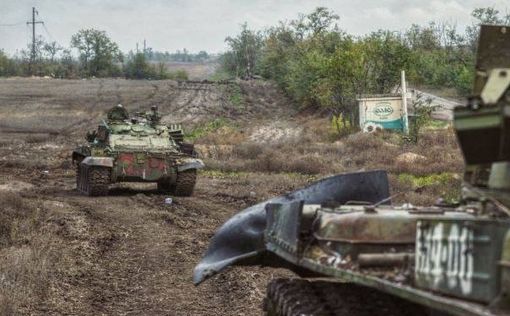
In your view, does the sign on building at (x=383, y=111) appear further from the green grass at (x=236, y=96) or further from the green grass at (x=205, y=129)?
the green grass at (x=236, y=96)

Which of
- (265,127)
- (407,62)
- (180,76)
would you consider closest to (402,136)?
(407,62)

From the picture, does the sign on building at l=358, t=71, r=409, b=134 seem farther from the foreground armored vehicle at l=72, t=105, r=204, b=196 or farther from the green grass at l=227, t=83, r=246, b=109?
the green grass at l=227, t=83, r=246, b=109

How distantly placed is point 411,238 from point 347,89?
35.2 metres

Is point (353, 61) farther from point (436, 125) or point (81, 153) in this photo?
point (81, 153)

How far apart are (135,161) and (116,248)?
24.4ft

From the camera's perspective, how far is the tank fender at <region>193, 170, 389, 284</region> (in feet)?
19.4

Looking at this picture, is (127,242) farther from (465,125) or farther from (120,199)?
(465,125)

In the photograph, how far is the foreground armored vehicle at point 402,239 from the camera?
3.54m

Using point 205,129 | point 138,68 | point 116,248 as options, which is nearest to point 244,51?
point 138,68

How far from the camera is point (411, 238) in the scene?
429cm

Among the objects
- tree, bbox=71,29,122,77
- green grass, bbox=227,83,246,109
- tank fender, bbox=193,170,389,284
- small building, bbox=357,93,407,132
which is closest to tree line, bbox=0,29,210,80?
tree, bbox=71,29,122,77

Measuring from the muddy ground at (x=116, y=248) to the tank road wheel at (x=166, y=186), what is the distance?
0.84 feet

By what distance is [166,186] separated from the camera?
67.6 ft

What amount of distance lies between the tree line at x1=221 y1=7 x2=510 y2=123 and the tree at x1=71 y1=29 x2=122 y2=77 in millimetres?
16898
